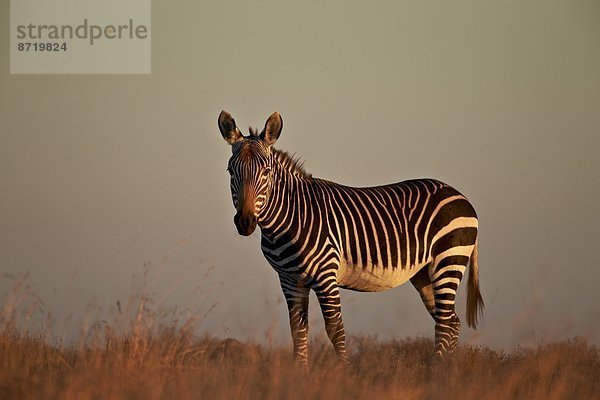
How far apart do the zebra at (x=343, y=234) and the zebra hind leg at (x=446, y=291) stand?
1 centimetres

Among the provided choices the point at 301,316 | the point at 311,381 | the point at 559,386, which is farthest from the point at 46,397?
the point at 559,386

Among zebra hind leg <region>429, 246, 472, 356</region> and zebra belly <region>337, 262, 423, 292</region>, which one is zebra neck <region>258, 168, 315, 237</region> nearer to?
zebra belly <region>337, 262, 423, 292</region>

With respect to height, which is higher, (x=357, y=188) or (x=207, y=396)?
(x=357, y=188)

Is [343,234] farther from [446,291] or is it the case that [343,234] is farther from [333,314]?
[446,291]

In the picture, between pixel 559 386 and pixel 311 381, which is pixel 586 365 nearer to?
pixel 559 386

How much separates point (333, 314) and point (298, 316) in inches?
18.8

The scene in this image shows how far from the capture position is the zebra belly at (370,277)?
10117mm

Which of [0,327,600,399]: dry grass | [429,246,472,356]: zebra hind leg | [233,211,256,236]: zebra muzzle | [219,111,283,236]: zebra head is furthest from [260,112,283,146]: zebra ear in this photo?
[429,246,472,356]: zebra hind leg

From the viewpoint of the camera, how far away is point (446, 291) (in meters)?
10.7

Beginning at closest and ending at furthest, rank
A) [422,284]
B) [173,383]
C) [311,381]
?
[173,383]
[311,381]
[422,284]

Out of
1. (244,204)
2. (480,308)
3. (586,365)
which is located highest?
(244,204)

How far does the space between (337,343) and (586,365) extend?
10.5 ft

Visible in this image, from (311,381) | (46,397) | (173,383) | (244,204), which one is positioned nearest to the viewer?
(46,397)

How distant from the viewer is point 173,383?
697cm
